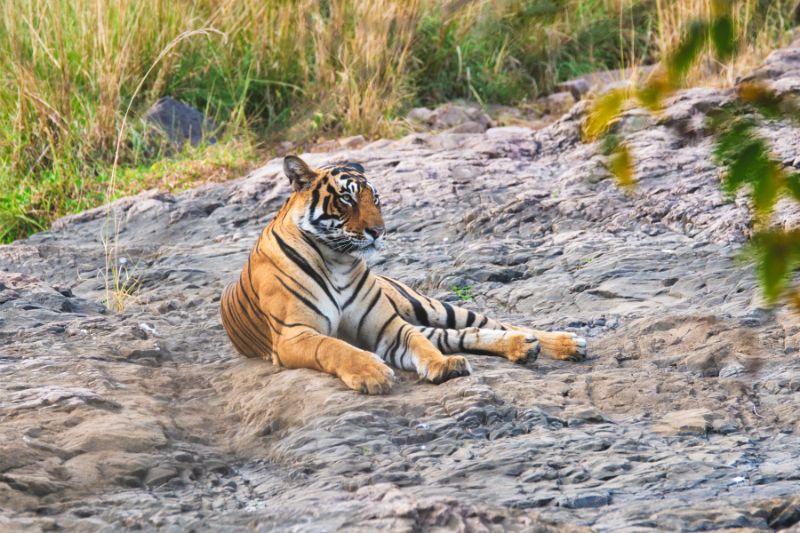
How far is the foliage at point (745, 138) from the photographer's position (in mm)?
1074

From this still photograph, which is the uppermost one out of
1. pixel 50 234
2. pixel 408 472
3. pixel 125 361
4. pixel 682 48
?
pixel 682 48

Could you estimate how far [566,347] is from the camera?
16.0 ft

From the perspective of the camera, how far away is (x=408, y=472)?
3.54m

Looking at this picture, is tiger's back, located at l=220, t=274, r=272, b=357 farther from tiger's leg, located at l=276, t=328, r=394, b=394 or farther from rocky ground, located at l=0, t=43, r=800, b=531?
tiger's leg, located at l=276, t=328, r=394, b=394

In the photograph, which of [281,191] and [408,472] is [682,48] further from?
[281,191]

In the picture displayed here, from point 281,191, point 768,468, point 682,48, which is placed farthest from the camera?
point 281,191

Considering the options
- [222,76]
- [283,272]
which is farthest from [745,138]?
[222,76]

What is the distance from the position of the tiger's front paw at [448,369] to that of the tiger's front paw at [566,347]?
1.96ft

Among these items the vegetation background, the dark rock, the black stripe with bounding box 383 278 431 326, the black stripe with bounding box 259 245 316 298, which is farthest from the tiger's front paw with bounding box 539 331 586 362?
the dark rock

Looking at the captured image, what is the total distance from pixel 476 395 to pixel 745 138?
309cm

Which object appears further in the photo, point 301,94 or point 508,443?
point 301,94

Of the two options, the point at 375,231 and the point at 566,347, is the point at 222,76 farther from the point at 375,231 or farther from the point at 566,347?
the point at 566,347

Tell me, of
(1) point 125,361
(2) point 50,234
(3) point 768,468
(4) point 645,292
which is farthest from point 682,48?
(2) point 50,234

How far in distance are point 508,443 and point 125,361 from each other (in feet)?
7.21
